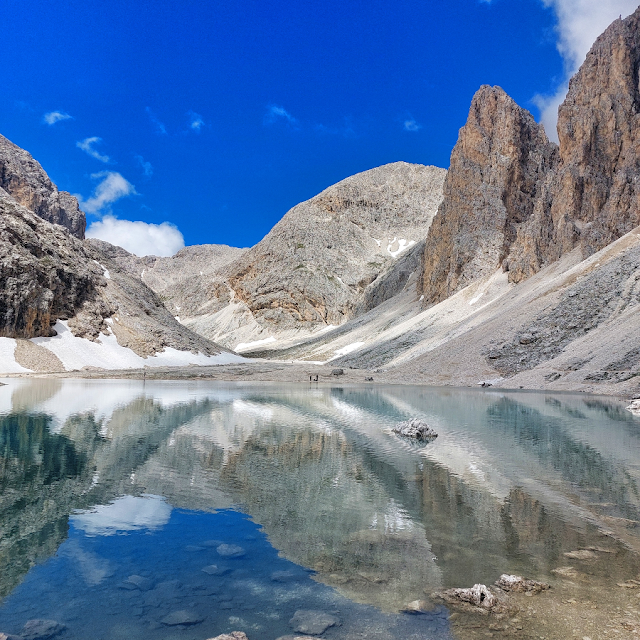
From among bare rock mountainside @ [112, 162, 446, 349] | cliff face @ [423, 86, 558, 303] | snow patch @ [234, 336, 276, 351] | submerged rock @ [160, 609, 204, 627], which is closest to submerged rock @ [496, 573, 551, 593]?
submerged rock @ [160, 609, 204, 627]

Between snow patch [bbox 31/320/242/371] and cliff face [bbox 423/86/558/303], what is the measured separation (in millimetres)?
44244

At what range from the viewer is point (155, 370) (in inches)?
2429

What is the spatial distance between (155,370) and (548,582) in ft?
197

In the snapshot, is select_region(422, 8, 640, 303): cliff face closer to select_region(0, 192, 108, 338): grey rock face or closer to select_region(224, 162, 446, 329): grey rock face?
select_region(224, 162, 446, 329): grey rock face

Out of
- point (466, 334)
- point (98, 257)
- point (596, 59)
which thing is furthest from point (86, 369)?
point (596, 59)

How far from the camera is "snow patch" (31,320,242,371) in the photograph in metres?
59.0

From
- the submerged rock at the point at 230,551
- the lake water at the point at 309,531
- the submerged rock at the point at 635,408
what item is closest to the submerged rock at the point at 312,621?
the lake water at the point at 309,531

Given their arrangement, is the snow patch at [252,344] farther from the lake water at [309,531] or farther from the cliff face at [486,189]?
the lake water at [309,531]

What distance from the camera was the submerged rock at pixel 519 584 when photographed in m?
5.99

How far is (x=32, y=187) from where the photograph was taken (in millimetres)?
122188

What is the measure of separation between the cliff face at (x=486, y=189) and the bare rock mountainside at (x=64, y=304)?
41.4 meters

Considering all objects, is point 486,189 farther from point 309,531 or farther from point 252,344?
point 309,531

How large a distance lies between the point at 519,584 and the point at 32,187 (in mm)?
140660

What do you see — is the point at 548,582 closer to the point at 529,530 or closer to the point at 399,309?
the point at 529,530
